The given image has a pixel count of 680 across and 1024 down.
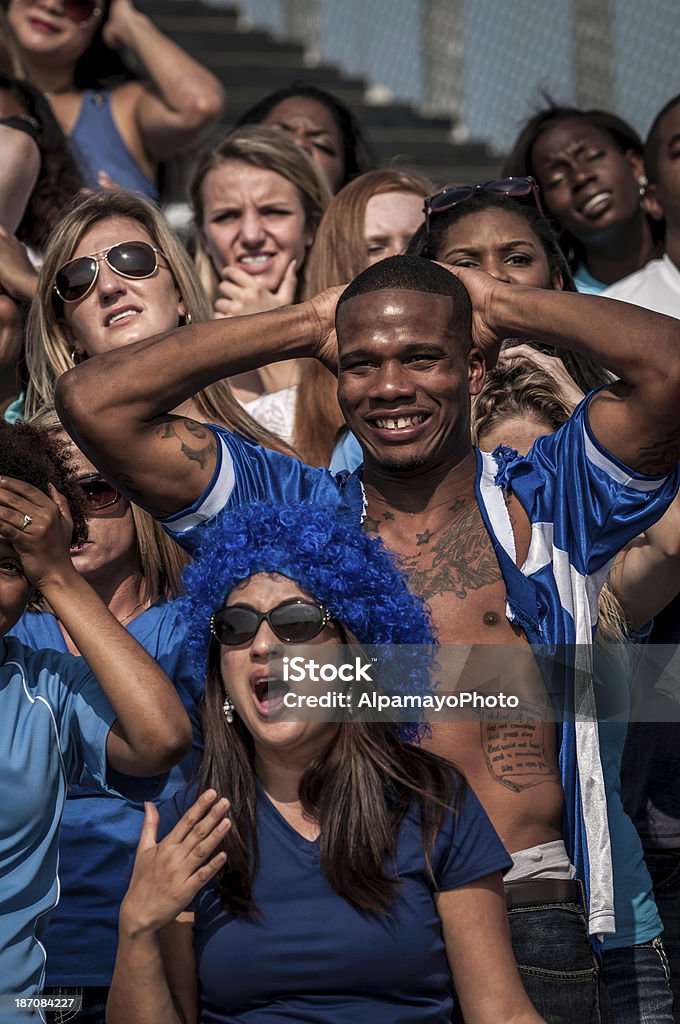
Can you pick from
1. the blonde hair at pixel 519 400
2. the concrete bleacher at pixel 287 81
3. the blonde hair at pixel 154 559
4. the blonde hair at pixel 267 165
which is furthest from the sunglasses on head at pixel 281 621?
the concrete bleacher at pixel 287 81

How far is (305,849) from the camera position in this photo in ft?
8.70

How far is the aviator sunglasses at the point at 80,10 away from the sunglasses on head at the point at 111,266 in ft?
6.43

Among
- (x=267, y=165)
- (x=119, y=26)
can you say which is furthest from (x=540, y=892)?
(x=119, y=26)

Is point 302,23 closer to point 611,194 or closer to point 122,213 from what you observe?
point 611,194

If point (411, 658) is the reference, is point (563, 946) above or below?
below

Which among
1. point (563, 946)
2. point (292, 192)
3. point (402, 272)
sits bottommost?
point (563, 946)

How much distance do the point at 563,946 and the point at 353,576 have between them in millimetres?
872

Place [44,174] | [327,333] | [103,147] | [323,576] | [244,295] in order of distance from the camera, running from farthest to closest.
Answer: [103,147] → [44,174] → [244,295] → [327,333] → [323,576]

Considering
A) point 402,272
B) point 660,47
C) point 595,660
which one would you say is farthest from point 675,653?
point 660,47

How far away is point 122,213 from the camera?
4.21m

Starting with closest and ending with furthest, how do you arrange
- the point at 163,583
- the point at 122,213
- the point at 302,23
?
1. the point at 163,583
2. the point at 122,213
3. the point at 302,23

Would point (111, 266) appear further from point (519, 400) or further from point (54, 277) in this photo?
point (519, 400)

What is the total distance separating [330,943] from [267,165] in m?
2.97

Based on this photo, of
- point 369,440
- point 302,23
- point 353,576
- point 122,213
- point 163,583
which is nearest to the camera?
point 353,576
